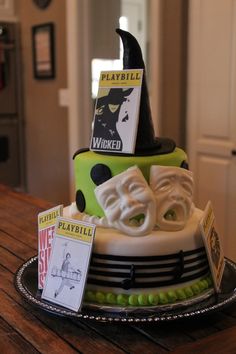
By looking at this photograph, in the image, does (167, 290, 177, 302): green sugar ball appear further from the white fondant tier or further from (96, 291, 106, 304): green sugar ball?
(96, 291, 106, 304): green sugar ball

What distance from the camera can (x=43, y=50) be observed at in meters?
4.18

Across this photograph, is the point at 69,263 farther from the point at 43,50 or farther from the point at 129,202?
the point at 43,50

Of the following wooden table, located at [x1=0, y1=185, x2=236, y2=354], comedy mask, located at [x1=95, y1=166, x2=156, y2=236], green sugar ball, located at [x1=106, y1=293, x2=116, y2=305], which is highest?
comedy mask, located at [x1=95, y1=166, x2=156, y2=236]

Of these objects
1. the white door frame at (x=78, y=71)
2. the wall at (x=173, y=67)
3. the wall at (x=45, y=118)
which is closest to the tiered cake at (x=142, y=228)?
the wall at (x=173, y=67)

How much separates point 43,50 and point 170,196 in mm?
3336

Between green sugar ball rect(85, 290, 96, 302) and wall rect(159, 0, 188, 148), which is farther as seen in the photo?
wall rect(159, 0, 188, 148)

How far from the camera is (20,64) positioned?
4.52m

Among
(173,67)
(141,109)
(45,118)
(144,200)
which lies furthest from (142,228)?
(45,118)

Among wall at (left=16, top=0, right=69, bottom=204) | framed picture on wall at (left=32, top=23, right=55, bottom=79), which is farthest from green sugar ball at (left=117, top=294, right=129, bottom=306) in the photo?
framed picture on wall at (left=32, top=23, right=55, bottom=79)

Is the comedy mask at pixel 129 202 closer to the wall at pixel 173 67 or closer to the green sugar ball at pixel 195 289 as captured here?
the green sugar ball at pixel 195 289

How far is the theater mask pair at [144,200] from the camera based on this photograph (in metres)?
1.07

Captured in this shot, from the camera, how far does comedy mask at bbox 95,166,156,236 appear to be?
1064 millimetres

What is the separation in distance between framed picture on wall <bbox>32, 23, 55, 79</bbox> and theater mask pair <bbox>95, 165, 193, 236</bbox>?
10.3 ft

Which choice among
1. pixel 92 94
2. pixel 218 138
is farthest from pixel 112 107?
pixel 92 94
